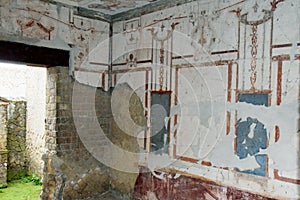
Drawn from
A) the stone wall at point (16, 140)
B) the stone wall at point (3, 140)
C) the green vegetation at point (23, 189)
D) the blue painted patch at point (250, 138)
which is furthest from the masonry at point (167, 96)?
the stone wall at point (16, 140)

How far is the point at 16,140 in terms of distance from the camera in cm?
526

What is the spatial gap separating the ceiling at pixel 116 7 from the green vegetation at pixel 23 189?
105 inches

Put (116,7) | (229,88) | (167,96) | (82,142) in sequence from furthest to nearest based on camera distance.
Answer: (82,142), (116,7), (167,96), (229,88)

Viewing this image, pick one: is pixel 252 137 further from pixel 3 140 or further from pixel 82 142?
pixel 3 140

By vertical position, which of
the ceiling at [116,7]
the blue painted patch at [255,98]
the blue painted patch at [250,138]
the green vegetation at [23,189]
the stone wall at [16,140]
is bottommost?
the green vegetation at [23,189]

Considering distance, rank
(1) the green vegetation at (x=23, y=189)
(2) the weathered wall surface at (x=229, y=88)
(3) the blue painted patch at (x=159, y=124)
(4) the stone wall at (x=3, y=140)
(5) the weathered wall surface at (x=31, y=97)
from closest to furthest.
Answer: (2) the weathered wall surface at (x=229, y=88), (3) the blue painted patch at (x=159, y=124), (1) the green vegetation at (x=23, y=189), (4) the stone wall at (x=3, y=140), (5) the weathered wall surface at (x=31, y=97)

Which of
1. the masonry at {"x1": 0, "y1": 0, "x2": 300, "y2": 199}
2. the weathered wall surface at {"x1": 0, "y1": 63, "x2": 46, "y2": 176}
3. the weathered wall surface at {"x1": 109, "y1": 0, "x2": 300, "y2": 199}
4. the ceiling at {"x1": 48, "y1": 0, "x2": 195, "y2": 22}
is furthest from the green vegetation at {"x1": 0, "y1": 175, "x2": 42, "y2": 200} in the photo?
the ceiling at {"x1": 48, "y1": 0, "x2": 195, "y2": 22}

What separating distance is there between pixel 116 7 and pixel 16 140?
326cm

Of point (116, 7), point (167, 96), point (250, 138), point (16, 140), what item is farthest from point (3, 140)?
point (250, 138)

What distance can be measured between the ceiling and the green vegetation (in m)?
2.67

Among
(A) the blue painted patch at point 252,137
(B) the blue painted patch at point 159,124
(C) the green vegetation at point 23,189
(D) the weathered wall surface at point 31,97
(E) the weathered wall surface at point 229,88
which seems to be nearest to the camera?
(E) the weathered wall surface at point 229,88

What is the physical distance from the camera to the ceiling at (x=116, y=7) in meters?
3.17

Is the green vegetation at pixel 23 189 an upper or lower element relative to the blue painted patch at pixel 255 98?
lower

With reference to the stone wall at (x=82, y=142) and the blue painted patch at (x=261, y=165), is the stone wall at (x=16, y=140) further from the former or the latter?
the blue painted patch at (x=261, y=165)
